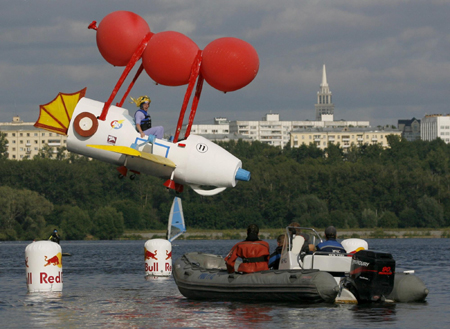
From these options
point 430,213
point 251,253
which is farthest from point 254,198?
point 251,253

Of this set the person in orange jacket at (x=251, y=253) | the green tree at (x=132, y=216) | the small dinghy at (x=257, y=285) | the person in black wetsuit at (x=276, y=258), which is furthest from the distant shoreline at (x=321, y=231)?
the person in orange jacket at (x=251, y=253)

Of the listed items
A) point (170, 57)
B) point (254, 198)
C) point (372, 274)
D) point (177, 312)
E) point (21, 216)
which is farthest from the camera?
point (254, 198)

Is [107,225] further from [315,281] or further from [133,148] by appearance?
[315,281]

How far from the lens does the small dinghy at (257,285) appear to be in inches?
933

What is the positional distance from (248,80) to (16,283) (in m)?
15.4

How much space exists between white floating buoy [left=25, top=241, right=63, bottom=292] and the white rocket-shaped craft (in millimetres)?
4309

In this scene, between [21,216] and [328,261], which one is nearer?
[328,261]

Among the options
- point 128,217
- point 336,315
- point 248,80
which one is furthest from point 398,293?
point 128,217

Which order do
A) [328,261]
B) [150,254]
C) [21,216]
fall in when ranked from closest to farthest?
1. [328,261]
2. [150,254]
3. [21,216]

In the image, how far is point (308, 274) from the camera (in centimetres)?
2384

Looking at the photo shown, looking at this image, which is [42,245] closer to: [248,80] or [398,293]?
[248,80]

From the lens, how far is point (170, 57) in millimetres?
23797

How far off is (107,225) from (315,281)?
81310 mm

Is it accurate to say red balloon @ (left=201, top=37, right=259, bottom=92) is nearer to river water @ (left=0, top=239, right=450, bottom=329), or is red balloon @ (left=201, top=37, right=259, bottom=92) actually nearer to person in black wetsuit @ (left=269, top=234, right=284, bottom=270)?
person in black wetsuit @ (left=269, top=234, right=284, bottom=270)
